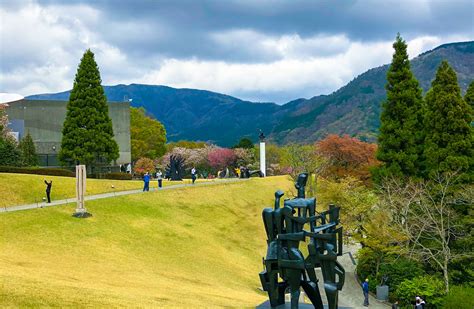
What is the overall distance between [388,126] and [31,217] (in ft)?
78.8

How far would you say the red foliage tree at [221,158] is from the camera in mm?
81188

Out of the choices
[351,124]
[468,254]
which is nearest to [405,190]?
[468,254]

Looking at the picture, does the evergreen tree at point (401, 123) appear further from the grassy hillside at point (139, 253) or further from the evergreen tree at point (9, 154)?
the evergreen tree at point (9, 154)

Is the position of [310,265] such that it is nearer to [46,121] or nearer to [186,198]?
[186,198]

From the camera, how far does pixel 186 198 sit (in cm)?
3956

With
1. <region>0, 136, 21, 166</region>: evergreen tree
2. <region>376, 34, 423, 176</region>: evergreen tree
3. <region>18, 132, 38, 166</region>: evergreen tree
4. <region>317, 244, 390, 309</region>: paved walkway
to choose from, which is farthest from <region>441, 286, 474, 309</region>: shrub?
<region>18, 132, 38, 166</region>: evergreen tree

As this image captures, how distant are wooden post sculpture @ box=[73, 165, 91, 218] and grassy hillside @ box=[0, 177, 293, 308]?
1.90 feet

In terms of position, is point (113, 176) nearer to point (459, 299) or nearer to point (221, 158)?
point (221, 158)

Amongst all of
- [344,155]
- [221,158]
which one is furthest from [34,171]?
[221,158]

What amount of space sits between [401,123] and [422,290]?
44.8ft

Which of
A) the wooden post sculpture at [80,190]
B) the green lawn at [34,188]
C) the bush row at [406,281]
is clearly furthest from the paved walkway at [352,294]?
the green lawn at [34,188]

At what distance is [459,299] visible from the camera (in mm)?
21859

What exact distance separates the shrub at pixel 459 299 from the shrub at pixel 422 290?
76 cm

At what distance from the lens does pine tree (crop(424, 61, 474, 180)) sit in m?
28.7
